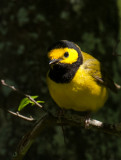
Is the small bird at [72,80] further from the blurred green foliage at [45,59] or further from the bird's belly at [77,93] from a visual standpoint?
the blurred green foliage at [45,59]

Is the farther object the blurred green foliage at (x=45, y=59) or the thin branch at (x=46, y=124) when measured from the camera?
the blurred green foliage at (x=45, y=59)

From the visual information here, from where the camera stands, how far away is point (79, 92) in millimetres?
2889

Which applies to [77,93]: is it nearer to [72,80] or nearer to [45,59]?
[72,80]

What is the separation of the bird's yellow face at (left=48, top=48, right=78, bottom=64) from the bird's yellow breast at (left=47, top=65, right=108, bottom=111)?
0.14 m

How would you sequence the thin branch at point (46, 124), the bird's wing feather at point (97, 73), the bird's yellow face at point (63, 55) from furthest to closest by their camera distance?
1. the bird's wing feather at point (97, 73)
2. the bird's yellow face at point (63, 55)
3. the thin branch at point (46, 124)

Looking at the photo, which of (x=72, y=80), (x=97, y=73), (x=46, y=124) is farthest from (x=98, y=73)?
(x=46, y=124)

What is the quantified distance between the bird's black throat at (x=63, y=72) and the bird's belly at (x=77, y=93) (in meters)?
0.04

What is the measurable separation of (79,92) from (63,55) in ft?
1.23

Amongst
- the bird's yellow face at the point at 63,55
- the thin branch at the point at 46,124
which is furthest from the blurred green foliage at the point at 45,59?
the thin branch at the point at 46,124

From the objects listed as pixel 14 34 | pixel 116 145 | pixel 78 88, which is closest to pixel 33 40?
pixel 14 34

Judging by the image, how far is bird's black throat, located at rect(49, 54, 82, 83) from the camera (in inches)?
116

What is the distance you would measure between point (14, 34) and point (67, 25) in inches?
27.9

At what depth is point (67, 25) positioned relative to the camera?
4.14 meters

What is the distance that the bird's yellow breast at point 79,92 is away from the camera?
2.90 metres
